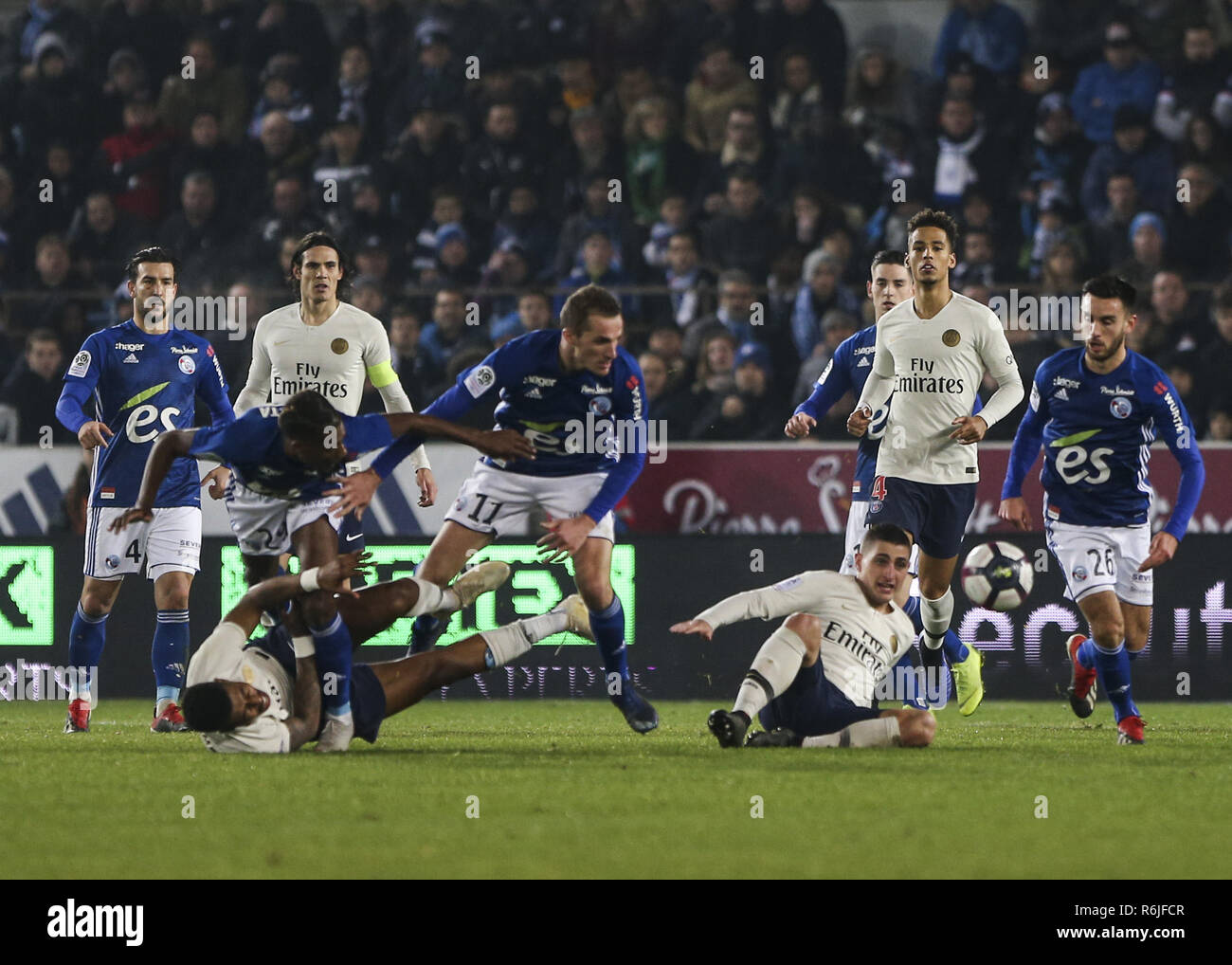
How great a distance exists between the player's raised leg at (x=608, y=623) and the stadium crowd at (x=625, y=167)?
169 inches

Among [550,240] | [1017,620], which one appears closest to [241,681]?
[1017,620]

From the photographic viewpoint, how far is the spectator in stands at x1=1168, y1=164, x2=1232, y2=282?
13391mm

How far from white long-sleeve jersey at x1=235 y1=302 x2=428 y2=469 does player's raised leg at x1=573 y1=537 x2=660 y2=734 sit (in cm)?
124

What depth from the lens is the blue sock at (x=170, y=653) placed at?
27.8 ft

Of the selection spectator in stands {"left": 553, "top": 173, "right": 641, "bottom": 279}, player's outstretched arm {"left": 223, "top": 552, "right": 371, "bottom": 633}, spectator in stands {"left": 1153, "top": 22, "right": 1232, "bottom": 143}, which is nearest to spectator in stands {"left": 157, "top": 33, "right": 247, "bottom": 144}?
spectator in stands {"left": 553, "top": 173, "right": 641, "bottom": 279}

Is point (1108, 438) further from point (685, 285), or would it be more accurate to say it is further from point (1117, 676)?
point (685, 285)

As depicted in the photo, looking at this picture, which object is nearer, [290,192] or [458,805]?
[458,805]

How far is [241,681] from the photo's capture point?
6.52 meters

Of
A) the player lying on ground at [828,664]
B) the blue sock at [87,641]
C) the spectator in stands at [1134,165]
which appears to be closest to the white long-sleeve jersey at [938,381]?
the player lying on ground at [828,664]

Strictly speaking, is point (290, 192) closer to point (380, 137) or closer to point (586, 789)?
point (380, 137)

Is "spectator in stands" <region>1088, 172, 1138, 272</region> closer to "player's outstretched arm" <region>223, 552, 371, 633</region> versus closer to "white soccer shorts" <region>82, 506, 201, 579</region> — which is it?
"white soccer shorts" <region>82, 506, 201, 579</region>

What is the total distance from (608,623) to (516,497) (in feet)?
2.22

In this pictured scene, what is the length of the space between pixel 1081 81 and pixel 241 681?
1038cm

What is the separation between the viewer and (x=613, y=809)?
18.0 ft
